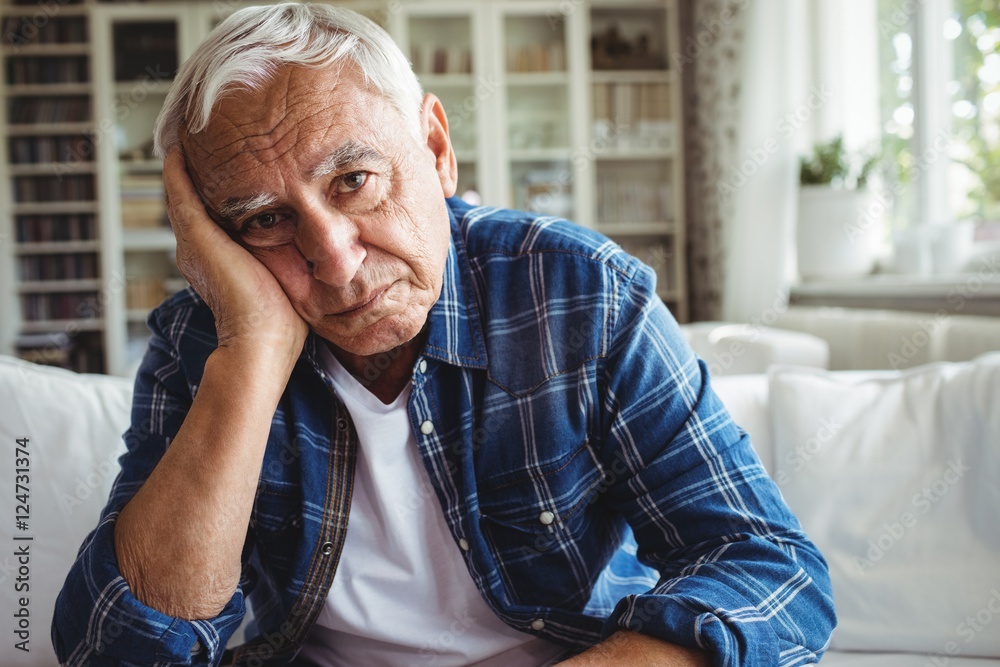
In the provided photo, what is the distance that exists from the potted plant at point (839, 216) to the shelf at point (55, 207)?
3.87 m

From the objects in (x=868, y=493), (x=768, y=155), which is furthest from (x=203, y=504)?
(x=768, y=155)

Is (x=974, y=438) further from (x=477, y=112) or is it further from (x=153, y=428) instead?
(x=477, y=112)

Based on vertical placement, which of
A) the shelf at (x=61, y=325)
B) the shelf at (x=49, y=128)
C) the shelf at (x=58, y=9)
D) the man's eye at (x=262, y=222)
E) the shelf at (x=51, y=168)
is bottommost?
the shelf at (x=61, y=325)

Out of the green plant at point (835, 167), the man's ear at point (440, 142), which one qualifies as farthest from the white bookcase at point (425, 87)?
the man's ear at point (440, 142)

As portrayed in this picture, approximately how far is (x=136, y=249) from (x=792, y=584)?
471cm

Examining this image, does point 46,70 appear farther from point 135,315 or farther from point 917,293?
point 917,293

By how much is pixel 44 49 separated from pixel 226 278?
4581mm

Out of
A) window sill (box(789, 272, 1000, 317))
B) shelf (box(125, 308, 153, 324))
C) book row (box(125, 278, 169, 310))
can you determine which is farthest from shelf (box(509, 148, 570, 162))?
shelf (box(125, 308, 153, 324))

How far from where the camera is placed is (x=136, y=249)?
15.7 feet

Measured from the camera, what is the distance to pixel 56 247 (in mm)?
4672

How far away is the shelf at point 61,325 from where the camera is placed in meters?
4.75

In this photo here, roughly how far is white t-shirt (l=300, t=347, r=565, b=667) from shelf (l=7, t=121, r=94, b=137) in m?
4.39

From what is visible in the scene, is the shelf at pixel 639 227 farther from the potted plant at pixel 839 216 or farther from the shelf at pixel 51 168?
the shelf at pixel 51 168

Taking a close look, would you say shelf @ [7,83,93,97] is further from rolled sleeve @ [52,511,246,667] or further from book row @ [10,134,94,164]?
rolled sleeve @ [52,511,246,667]
